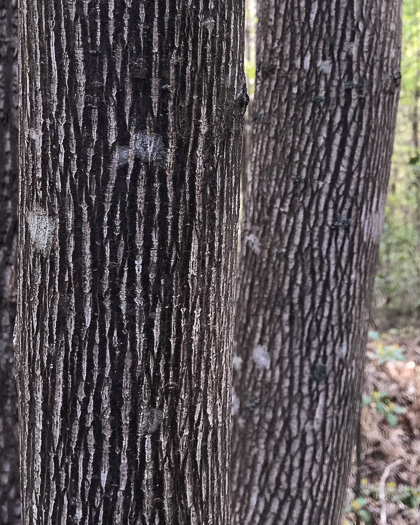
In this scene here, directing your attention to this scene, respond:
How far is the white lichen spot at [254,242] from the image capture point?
278 centimetres

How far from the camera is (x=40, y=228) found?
115 centimetres

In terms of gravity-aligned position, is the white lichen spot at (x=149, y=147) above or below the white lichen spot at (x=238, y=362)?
above

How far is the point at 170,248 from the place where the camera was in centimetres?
115

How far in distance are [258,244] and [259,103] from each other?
0.75 meters

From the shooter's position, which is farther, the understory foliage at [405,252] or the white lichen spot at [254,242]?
the understory foliage at [405,252]

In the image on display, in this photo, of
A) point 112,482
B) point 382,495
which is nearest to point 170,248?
point 112,482

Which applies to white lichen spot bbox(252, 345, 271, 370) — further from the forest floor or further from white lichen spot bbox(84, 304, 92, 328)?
the forest floor

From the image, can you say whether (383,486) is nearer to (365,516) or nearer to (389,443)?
(365,516)

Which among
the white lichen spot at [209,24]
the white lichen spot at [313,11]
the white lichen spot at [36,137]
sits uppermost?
the white lichen spot at [313,11]

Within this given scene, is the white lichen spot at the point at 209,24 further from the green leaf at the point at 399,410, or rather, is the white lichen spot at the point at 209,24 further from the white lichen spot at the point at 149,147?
the green leaf at the point at 399,410

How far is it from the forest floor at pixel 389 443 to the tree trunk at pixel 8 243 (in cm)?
310

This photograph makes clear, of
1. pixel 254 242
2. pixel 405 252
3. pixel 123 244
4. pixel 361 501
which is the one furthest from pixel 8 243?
pixel 405 252

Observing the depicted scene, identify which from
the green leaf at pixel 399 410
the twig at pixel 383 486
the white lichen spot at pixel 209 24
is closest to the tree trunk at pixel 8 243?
the white lichen spot at pixel 209 24

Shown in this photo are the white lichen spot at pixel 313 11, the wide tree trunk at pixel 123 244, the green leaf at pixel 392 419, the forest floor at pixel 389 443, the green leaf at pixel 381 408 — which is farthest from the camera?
the green leaf at pixel 381 408
